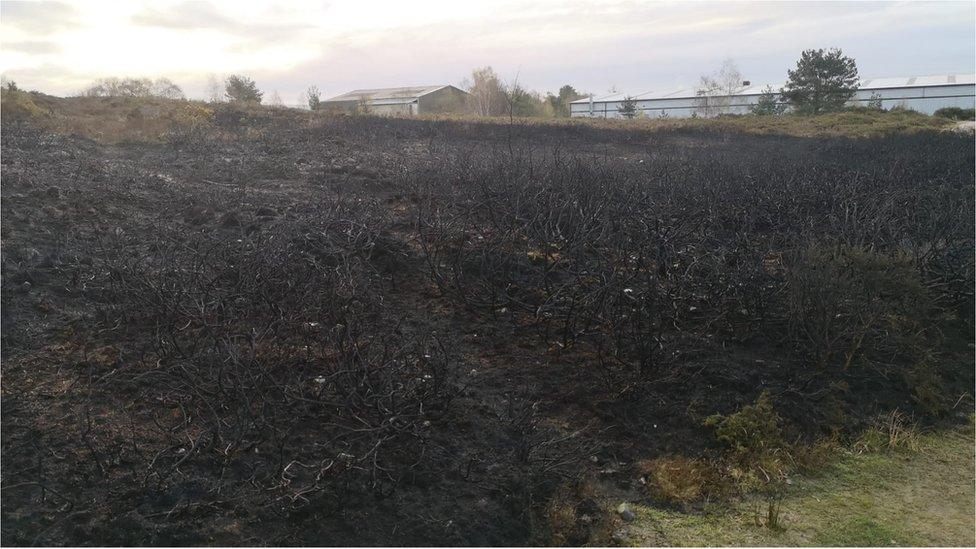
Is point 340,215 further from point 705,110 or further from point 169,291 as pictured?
point 705,110

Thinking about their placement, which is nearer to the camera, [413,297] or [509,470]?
[509,470]

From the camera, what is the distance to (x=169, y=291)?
4.91m

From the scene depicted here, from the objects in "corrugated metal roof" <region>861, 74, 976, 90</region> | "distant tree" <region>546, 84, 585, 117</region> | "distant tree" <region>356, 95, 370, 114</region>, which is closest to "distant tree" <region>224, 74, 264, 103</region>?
"distant tree" <region>356, 95, 370, 114</region>

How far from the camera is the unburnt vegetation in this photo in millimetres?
3443

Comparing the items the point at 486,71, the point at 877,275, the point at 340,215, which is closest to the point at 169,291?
the point at 340,215

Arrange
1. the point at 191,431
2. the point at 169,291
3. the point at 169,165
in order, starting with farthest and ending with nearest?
the point at 169,165
the point at 169,291
the point at 191,431

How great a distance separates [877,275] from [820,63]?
1286 inches

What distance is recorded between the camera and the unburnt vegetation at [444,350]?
3.44m

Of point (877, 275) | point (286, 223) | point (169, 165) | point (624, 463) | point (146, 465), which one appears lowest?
point (624, 463)

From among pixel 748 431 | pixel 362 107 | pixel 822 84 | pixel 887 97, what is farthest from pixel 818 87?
pixel 748 431

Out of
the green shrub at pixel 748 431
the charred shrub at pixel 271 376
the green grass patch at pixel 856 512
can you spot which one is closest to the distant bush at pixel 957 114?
the green grass patch at pixel 856 512

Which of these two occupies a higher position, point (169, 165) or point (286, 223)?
point (169, 165)

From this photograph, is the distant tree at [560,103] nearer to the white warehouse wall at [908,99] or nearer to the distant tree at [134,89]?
the white warehouse wall at [908,99]

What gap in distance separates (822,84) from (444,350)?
113 ft
